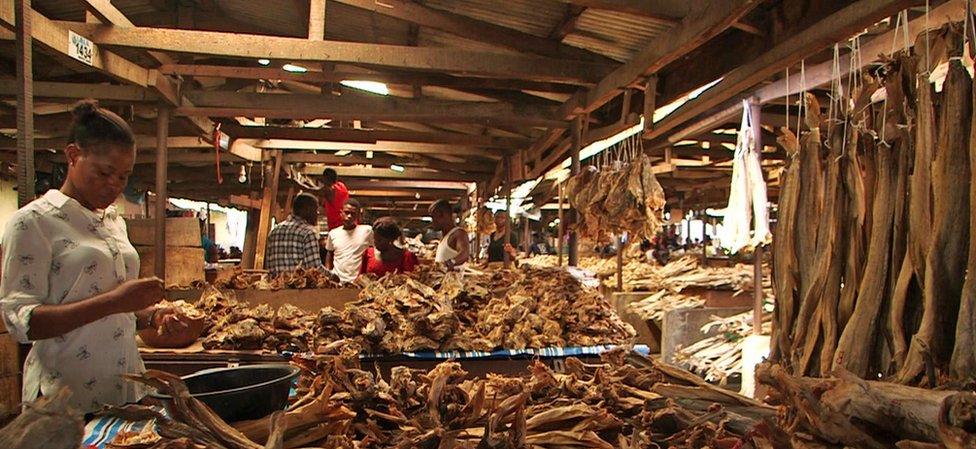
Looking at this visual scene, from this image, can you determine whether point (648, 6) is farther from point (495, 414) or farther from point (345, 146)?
point (345, 146)

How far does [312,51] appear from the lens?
4.22 meters

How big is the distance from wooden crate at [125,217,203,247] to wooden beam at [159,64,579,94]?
173 cm

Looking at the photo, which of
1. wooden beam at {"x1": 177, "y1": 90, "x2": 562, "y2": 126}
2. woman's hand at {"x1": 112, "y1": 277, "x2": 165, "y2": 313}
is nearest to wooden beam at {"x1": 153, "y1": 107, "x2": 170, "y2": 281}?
wooden beam at {"x1": 177, "y1": 90, "x2": 562, "y2": 126}

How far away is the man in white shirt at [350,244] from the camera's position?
6762mm

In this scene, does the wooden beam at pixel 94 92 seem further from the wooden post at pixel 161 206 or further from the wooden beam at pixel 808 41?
the wooden beam at pixel 808 41

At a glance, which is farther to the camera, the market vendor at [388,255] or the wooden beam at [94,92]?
the market vendor at [388,255]

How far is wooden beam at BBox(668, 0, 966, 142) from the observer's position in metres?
2.91

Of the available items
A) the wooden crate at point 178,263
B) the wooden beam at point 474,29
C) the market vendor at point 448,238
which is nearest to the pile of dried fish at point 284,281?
the wooden crate at point 178,263

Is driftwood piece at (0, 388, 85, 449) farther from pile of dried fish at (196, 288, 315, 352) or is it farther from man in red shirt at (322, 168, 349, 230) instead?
man in red shirt at (322, 168, 349, 230)

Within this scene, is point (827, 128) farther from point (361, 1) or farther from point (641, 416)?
point (361, 1)

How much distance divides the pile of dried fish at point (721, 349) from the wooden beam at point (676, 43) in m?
3.13

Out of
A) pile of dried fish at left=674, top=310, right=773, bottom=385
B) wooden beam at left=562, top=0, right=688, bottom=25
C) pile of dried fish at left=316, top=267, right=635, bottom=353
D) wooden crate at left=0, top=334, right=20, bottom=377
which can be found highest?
A: wooden beam at left=562, top=0, right=688, bottom=25

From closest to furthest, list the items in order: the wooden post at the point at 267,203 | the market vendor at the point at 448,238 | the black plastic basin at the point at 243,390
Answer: the black plastic basin at the point at 243,390 < the market vendor at the point at 448,238 < the wooden post at the point at 267,203

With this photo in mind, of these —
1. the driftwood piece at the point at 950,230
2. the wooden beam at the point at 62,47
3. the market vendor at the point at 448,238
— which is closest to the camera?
the driftwood piece at the point at 950,230
